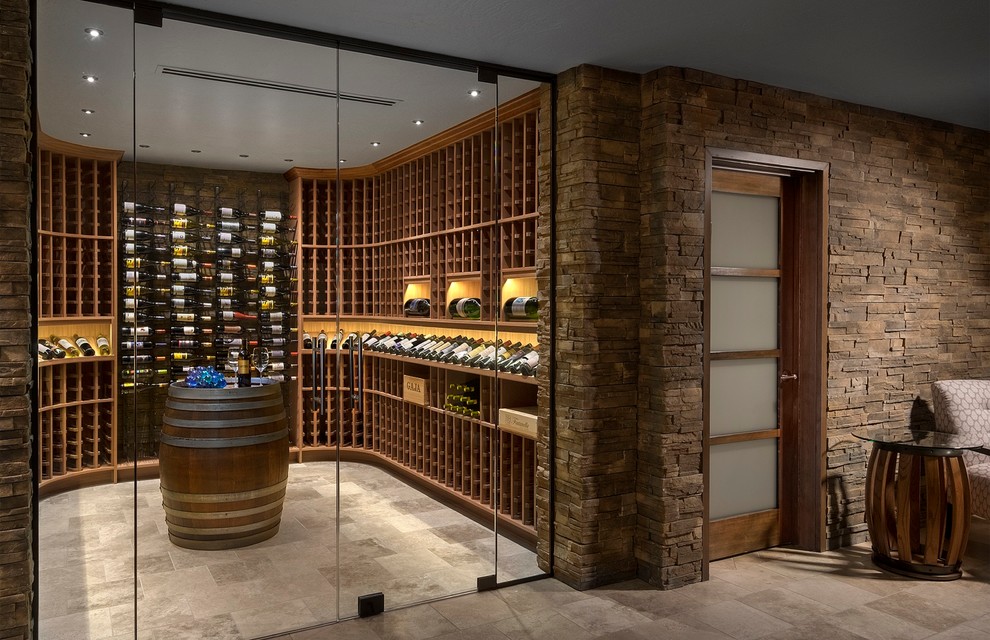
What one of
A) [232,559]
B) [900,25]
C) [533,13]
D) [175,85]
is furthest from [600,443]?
[175,85]

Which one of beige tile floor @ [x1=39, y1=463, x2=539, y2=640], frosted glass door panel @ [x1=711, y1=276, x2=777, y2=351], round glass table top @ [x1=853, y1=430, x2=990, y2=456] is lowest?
beige tile floor @ [x1=39, y1=463, x2=539, y2=640]

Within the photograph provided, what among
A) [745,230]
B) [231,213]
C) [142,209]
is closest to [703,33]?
[745,230]

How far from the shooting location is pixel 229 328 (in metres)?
3.06

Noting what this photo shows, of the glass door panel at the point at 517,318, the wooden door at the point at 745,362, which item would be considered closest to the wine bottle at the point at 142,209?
the glass door panel at the point at 517,318

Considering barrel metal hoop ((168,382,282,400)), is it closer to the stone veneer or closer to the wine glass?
the wine glass

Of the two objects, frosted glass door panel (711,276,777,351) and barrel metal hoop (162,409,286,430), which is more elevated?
frosted glass door panel (711,276,777,351)

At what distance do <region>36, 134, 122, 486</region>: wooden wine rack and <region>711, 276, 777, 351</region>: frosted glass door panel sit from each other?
120 inches

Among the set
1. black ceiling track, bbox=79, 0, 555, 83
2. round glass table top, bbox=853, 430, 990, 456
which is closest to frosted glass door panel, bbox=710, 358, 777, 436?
round glass table top, bbox=853, 430, 990, 456

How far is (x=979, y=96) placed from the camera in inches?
167

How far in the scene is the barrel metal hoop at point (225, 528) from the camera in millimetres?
3104

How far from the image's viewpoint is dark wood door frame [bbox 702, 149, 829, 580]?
429 cm

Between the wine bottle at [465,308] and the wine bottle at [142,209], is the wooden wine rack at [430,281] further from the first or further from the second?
the wine bottle at [142,209]

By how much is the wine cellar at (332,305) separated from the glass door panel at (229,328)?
0.04 ft

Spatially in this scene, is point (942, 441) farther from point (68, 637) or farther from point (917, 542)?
point (68, 637)
